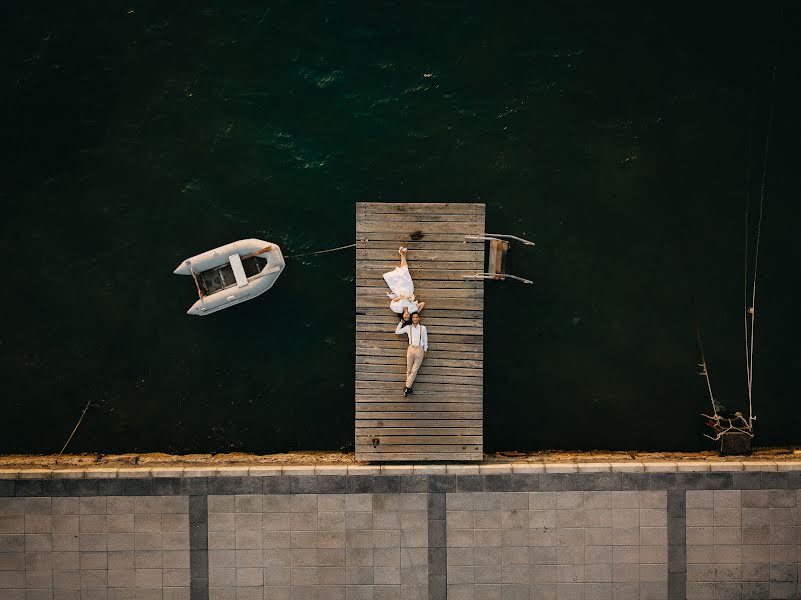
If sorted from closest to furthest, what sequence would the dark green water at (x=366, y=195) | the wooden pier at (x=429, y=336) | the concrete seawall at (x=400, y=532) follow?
the concrete seawall at (x=400, y=532), the wooden pier at (x=429, y=336), the dark green water at (x=366, y=195)

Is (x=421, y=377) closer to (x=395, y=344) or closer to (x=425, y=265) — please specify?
(x=395, y=344)

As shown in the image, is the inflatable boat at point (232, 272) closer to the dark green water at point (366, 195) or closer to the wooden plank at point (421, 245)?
the dark green water at point (366, 195)

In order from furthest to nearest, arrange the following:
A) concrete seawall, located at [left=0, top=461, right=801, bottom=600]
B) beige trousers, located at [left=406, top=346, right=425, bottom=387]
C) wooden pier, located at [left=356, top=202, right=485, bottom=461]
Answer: wooden pier, located at [left=356, top=202, right=485, bottom=461], beige trousers, located at [left=406, top=346, right=425, bottom=387], concrete seawall, located at [left=0, top=461, right=801, bottom=600]

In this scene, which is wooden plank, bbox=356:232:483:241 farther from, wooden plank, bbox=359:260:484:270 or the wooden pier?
wooden plank, bbox=359:260:484:270

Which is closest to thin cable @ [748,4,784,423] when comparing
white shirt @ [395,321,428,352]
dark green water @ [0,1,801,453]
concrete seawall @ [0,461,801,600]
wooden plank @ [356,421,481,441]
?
dark green water @ [0,1,801,453]

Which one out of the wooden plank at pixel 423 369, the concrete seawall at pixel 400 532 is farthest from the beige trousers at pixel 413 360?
the concrete seawall at pixel 400 532

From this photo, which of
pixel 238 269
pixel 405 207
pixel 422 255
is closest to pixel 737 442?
pixel 422 255
